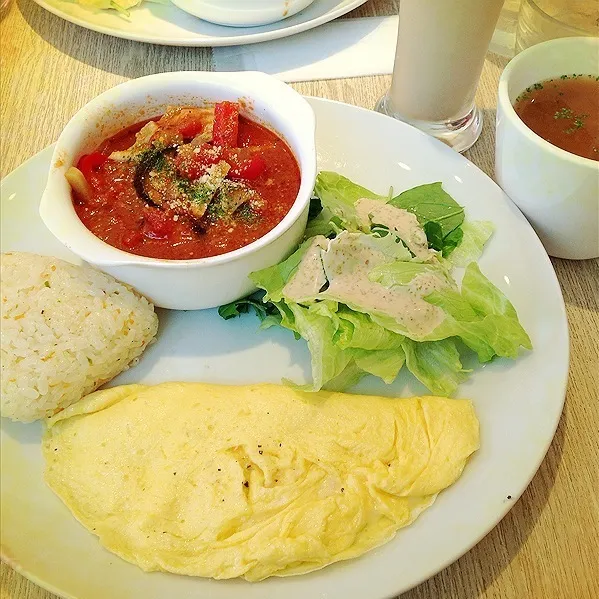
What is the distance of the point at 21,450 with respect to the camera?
1.61 meters

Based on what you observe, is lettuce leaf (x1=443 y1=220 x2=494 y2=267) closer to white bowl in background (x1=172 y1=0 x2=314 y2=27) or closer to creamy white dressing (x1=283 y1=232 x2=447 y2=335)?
creamy white dressing (x1=283 y1=232 x2=447 y2=335)

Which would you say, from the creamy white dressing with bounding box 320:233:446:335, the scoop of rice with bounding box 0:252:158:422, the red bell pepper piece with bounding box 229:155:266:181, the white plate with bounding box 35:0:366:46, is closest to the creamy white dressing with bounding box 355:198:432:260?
the creamy white dressing with bounding box 320:233:446:335

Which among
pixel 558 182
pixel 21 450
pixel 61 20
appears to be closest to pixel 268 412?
pixel 21 450

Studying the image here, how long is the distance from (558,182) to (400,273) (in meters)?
0.54

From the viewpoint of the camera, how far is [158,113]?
1992 mm

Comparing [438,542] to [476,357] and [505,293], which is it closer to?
[476,357]

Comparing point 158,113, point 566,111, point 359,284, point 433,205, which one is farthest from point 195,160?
point 566,111

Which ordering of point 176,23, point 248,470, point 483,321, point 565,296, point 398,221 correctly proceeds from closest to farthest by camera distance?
point 248,470
point 483,321
point 398,221
point 565,296
point 176,23

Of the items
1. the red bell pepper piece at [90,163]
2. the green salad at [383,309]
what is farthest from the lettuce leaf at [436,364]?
the red bell pepper piece at [90,163]

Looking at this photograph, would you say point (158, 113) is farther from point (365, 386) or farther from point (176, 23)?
point (365, 386)

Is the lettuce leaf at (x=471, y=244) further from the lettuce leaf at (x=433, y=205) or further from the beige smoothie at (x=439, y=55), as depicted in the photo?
the beige smoothie at (x=439, y=55)

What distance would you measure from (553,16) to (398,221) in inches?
53.2

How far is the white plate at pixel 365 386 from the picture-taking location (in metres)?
1.38

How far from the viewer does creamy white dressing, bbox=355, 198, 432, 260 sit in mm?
1824
